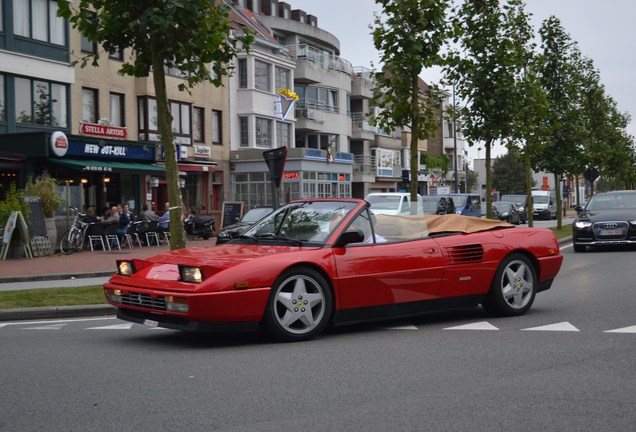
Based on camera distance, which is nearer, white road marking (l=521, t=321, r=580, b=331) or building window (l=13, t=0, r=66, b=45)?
white road marking (l=521, t=321, r=580, b=331)

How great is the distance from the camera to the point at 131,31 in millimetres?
13102

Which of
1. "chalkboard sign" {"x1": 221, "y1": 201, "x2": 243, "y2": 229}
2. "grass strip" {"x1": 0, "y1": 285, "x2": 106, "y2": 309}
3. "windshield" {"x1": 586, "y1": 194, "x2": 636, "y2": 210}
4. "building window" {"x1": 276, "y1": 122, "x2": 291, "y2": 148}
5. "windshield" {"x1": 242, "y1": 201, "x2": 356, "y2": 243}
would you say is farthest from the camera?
"building window" {"x1": 276, "y1": 122, "x2": 291, "y2": 148}

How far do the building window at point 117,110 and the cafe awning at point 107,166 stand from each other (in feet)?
8.66

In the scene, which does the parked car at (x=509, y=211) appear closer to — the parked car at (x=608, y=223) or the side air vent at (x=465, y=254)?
the parked car at (x=608, y=223)

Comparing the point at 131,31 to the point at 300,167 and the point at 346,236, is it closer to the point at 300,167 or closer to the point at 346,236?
the point at 346,236

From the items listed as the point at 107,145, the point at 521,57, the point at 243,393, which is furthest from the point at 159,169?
the point at 243,393

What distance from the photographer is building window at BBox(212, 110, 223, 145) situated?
43688 mm

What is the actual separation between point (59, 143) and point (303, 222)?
23.3 metres

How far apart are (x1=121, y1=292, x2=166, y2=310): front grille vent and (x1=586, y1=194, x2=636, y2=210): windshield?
55.0ft

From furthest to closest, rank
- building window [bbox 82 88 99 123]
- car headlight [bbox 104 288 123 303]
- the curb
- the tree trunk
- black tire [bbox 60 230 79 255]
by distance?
building window [bbox 82 88 99 123]
black tire [bbox 60 230 79 255]
the tree trunk
the curb
car headlight [bbox 104 288 123 303]

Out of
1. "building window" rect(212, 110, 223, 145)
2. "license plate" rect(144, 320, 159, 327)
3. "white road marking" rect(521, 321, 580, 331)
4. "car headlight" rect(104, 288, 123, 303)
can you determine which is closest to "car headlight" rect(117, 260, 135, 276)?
"car headlight" rect(104, 288, 123, 303)

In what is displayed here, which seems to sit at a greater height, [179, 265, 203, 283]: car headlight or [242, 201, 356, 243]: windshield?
[242, 201, 356, 243]: windshield

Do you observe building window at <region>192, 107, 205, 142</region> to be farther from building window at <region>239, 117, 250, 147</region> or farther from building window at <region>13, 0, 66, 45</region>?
building window at <region>13, 0, 66, 45</region>

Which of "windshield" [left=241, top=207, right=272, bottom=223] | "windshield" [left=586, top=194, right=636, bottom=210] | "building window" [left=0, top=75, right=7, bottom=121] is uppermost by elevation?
"building window" [left=0, top=75, right=7, bottom=121]
